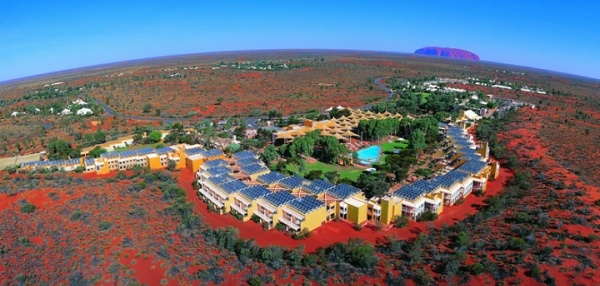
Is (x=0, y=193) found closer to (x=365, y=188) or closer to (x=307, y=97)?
(x=365, y=188)

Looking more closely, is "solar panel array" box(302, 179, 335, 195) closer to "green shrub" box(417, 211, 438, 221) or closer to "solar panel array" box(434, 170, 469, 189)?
"green shrub" box(417, 211, 438, 221)

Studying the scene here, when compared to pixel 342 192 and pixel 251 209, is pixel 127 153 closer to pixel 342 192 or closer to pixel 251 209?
pixel 251 209

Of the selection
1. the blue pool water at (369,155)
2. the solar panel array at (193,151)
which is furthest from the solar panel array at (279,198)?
the solar panel array at (193,151)

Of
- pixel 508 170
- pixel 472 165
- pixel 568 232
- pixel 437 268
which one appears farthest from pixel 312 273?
pixel 508 170

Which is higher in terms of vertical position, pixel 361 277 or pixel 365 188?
pixel 365 188

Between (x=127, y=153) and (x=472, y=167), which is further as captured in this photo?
(x=127, y=153)

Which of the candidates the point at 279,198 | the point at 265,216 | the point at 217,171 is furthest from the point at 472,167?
the point at 217,171
